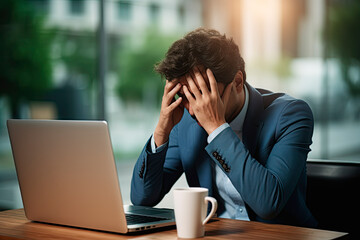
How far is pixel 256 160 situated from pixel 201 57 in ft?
1.21

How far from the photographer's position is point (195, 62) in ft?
5.11

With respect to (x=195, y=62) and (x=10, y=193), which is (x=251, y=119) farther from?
(x=10, y=193)

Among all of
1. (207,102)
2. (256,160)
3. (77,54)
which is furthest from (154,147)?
(77,54)

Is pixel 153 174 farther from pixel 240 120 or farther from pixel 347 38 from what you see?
pixel 347 38

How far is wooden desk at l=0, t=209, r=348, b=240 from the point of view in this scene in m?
1.19

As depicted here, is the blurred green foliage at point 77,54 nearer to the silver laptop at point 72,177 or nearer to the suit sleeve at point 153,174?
the suit sleeve at point 153,174

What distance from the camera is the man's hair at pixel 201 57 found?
1.55m

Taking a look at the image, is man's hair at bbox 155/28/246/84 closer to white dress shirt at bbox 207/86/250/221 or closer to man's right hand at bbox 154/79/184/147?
man's right hand at bbox 154/79/184/147

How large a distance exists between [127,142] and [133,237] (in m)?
4.01

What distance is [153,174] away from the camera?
5.48 feet

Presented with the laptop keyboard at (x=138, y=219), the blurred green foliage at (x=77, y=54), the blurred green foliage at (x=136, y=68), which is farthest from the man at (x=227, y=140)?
the blurred green foliage at (x=136, y=68)

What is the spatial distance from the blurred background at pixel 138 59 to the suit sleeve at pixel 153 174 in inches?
104

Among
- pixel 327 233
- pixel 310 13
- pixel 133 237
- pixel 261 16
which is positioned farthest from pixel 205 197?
pixel 261 16

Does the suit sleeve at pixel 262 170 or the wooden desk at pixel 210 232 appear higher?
the suit sleeve at pixel 262 170
